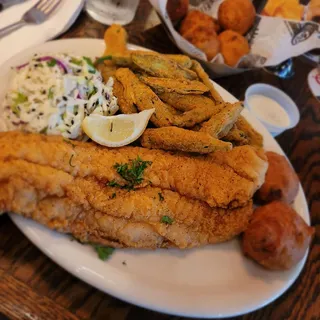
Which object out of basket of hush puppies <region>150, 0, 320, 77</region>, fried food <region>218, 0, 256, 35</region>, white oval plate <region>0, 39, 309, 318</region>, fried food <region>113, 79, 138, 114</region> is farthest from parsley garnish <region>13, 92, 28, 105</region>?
fried food <region>218, 0, 256, 35</region>

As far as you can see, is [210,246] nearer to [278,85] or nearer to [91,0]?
[278,85]

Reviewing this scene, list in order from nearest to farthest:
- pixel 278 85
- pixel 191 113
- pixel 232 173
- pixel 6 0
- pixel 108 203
Result: 1. pixel 108 203
2. pixel 232 173
3. pixel 191 113
4. pixel 6 0
5. pixel 278 85

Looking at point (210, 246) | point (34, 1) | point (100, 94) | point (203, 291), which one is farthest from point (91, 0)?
point (203, 291)

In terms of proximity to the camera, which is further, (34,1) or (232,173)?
(34,1)

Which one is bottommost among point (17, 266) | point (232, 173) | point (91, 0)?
point (17, 266)

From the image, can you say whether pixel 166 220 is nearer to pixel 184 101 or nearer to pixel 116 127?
pixel 116 127

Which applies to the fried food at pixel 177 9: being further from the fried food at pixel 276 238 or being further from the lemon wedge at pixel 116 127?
the fried food at pixel 276 238

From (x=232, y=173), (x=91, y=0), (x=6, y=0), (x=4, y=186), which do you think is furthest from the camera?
(x=91, y=0)
